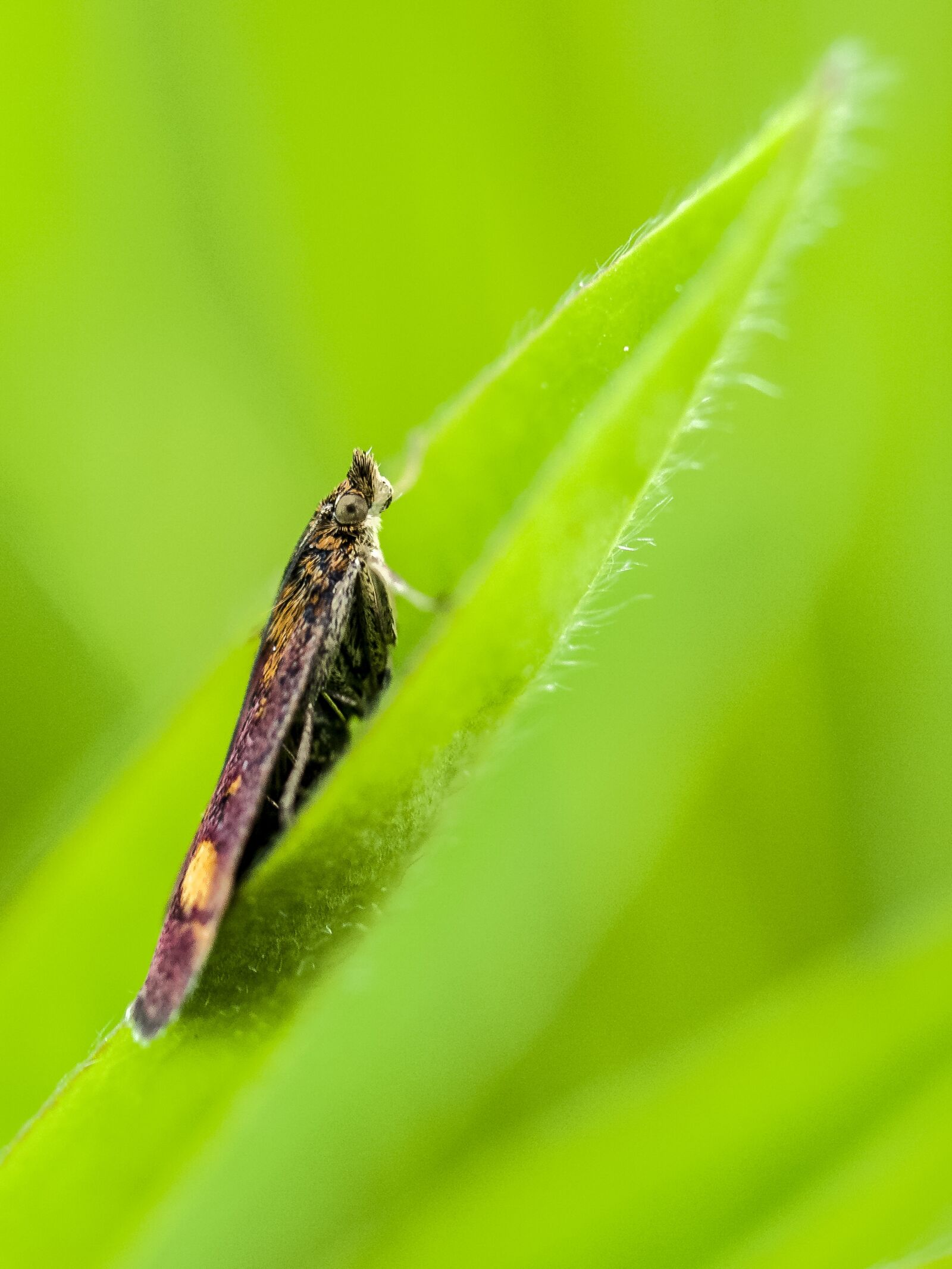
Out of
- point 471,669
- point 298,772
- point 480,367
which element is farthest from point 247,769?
point 480,367

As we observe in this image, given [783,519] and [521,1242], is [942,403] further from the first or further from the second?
[521,1242]

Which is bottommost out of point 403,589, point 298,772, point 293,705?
point 298,772

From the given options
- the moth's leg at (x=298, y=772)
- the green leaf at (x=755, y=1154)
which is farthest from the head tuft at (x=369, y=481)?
the green leaf at (x=755, y=1154)

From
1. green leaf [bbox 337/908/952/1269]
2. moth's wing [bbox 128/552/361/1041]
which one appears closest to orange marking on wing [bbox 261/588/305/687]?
moth's wing [bbox 128/552/361/1041]

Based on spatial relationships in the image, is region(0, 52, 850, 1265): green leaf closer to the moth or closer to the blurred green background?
the moth

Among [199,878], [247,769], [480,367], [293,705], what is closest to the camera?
[199,878]

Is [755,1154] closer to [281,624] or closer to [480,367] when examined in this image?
[281,624]

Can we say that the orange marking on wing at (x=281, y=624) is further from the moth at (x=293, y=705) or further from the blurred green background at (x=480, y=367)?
the blurred green background at (x=480, y=367)

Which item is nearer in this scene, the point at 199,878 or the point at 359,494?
the point at 199,878
